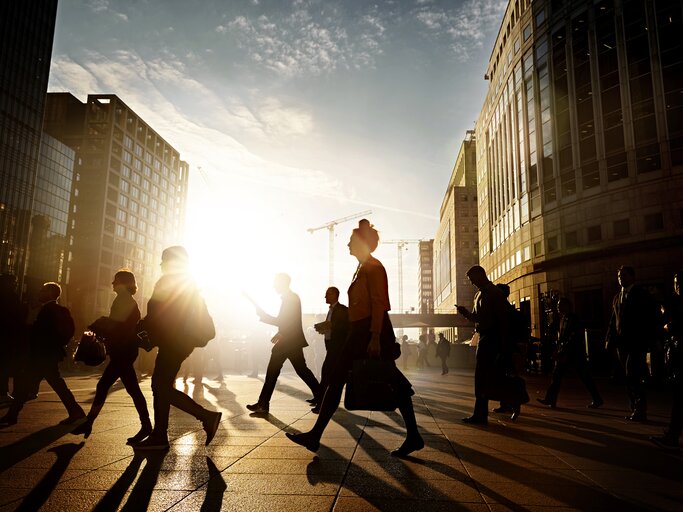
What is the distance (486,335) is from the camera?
6.60 meters

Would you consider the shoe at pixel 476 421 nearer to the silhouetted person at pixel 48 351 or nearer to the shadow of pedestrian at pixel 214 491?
the shadow of pedestrian at pixel 214 491

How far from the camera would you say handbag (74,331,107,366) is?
5598 millimetres

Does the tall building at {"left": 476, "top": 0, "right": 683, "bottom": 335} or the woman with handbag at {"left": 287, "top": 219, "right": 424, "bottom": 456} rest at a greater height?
the tall building at {"left": 476, "top": 0, "right": 683, "bottom": 335}

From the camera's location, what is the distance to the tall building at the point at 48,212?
7656cm

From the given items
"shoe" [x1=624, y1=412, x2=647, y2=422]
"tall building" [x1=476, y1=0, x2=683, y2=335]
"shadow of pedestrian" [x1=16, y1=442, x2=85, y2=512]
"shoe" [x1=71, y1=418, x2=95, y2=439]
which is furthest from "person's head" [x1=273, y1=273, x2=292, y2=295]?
"tall building" [x1=476, y1=0, x2=683, y2=335]

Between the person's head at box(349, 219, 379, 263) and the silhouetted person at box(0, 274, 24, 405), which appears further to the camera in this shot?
the silhouetted person at box(0, 274, 24, 405)

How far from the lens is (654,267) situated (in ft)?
99.0

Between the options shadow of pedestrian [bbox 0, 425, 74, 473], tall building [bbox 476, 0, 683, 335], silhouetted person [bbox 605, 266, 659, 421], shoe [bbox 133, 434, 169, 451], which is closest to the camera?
shadow of pedestrian [bbox 0, 425, 74, 473]

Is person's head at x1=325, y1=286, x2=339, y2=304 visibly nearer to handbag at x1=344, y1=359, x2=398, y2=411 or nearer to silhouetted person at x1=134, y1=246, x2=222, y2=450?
silhouetted person at x1=134, y1=246, x2=222, y2=450

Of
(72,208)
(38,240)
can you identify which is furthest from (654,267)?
(72,208)

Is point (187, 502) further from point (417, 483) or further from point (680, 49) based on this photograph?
point (680, 49)

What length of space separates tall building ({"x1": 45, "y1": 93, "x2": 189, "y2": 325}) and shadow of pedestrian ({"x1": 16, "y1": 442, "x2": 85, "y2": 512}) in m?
92.6

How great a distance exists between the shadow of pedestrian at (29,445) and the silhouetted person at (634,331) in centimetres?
649

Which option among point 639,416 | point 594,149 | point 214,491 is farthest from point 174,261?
point 594,149
